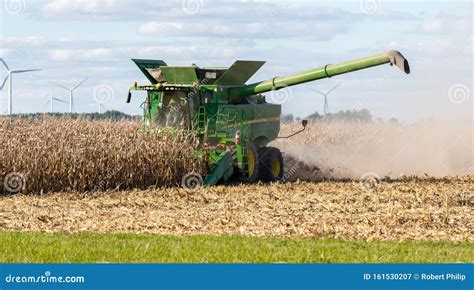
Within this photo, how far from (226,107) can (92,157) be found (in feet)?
11.5

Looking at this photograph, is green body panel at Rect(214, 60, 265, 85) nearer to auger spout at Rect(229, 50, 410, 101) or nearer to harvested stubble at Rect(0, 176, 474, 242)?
auger spout at Rect(229, 50, 410, 101)

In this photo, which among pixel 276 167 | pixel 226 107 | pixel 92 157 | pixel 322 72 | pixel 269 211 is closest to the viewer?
pixel 269 211

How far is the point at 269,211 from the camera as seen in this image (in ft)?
58.0

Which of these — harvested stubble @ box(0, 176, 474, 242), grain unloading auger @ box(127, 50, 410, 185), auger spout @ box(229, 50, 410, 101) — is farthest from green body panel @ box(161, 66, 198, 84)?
harvested stubble @ box(0, 176, 474, 242)

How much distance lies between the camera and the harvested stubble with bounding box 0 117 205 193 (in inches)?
890

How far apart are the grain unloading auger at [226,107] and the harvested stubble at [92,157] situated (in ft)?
1.85

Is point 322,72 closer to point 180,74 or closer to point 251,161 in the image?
point 251,161

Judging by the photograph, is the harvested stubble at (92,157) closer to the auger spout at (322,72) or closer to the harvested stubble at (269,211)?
the harvested stubble at (269,211)

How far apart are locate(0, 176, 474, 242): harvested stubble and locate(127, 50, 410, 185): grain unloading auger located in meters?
1.13

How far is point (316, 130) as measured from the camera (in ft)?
134

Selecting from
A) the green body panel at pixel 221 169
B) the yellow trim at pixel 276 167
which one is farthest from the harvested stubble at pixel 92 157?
the yellow trim at pixel 276 167

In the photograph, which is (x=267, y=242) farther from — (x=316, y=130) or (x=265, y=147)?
(x=316, y=130)

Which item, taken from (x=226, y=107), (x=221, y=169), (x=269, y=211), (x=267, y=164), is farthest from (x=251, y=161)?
(x=269, y=211)
